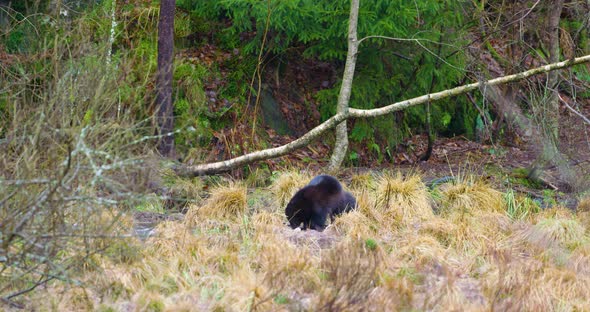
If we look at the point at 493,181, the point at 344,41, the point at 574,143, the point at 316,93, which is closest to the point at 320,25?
the point at 344,41

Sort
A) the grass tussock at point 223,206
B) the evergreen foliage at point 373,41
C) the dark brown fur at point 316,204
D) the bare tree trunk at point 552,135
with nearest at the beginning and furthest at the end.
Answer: the dark brown fur at point 316,204, the grass tussock at point 223,206, the bare tree trunk at point 552,135, the evergreen foliage at point 373,41

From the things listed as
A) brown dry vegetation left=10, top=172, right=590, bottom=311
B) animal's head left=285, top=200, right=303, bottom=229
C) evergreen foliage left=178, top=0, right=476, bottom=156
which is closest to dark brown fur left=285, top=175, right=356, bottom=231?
animal's head left=285, top=200, right=303, bottom=229

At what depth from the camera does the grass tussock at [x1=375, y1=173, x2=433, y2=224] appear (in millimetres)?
7387

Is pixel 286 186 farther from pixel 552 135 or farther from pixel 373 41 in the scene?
pixel 552 135

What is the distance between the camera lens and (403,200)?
7.69 m

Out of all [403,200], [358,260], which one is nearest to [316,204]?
[403,200]

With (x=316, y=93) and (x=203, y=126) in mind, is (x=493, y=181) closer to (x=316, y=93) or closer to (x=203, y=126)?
(x=316, y=93)

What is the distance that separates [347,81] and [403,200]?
173cm

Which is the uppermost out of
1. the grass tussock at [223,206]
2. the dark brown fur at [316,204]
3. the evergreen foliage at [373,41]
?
the evergreen foliage at [373,41]

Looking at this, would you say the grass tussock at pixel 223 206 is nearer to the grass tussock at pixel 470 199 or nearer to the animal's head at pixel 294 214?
the animal's head at pixel 294 214

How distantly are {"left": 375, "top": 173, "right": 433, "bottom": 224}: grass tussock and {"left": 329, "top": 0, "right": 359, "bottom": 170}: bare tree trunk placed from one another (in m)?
1.04

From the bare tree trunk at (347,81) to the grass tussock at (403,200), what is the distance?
1042mm

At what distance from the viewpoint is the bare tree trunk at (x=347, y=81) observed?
8.48m

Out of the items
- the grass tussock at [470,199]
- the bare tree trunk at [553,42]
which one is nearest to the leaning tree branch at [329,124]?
the grass tussock at [470,199]
